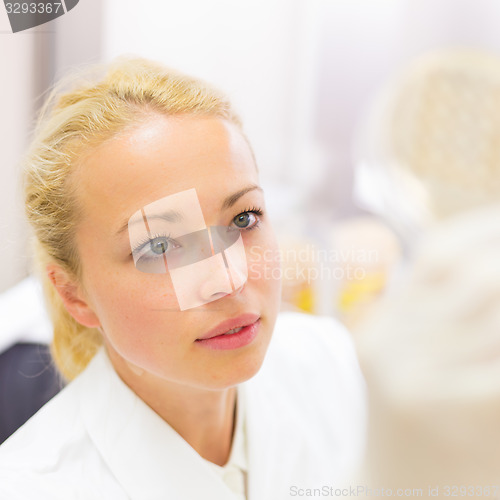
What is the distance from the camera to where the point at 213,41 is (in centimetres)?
48

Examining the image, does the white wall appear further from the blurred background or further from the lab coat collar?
the lab coat collar

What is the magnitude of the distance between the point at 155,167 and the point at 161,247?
0.04m

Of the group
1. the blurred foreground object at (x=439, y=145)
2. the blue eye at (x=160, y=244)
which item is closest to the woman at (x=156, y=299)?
the blue eye at (x=160, y=244)

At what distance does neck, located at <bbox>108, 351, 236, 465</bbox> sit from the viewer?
0.39m

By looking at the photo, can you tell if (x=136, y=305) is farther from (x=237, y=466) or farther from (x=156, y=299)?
(x=237, y=466)

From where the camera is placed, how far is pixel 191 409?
40cm

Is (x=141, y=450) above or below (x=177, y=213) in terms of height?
below

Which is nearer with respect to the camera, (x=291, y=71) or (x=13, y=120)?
(x=13, y=120)

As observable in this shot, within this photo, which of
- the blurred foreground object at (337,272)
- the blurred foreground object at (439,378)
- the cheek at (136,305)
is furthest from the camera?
the blurred foreground object at (337,272)

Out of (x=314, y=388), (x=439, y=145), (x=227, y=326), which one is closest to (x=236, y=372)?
(x=227, y=326)

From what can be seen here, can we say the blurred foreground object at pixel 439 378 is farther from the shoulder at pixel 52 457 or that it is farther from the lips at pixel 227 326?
the shoulder at pixel 52 457

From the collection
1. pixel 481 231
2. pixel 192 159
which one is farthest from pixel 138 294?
pixel 481 231

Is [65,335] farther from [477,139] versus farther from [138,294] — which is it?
[477,139]

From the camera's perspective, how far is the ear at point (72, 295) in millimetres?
370
